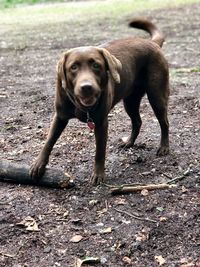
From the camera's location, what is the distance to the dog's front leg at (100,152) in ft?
15.7

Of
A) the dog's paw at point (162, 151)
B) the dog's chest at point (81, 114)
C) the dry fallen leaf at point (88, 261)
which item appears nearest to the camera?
the dry fallen leaf at point (88, 261)

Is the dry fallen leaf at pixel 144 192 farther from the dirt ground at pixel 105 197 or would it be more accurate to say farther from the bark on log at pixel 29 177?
the bark on log at pixel 29 177

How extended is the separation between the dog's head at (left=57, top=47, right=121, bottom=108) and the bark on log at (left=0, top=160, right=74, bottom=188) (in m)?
0.69

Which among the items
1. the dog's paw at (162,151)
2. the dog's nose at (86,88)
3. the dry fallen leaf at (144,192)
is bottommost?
the dog's paw at (162,151)

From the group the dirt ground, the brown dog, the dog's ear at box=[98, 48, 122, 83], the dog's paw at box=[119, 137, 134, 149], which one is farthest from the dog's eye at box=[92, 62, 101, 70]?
the dog's paw at box=[119, 137, 134, 149]

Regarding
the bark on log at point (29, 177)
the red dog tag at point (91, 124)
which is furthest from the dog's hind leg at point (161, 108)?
the bark on log at point (29, 177)

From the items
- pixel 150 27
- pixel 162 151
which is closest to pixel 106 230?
pixel 162 151

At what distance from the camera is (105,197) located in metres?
4.70

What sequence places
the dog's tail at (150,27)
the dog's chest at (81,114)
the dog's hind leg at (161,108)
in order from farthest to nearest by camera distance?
the dog's tail at (150,27) < the dog's hind leg at (161,108) < the dog's chest at (81,114)

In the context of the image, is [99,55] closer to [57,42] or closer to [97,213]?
[97,213]

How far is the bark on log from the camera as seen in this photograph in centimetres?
478

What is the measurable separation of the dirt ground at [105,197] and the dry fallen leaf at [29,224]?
0.04 m

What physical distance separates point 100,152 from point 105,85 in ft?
1.91

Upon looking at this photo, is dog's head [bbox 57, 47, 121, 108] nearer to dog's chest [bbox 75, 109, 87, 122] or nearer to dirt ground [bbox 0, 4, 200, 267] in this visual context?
dog's chest [bbox 75, 109, 87, 122]
